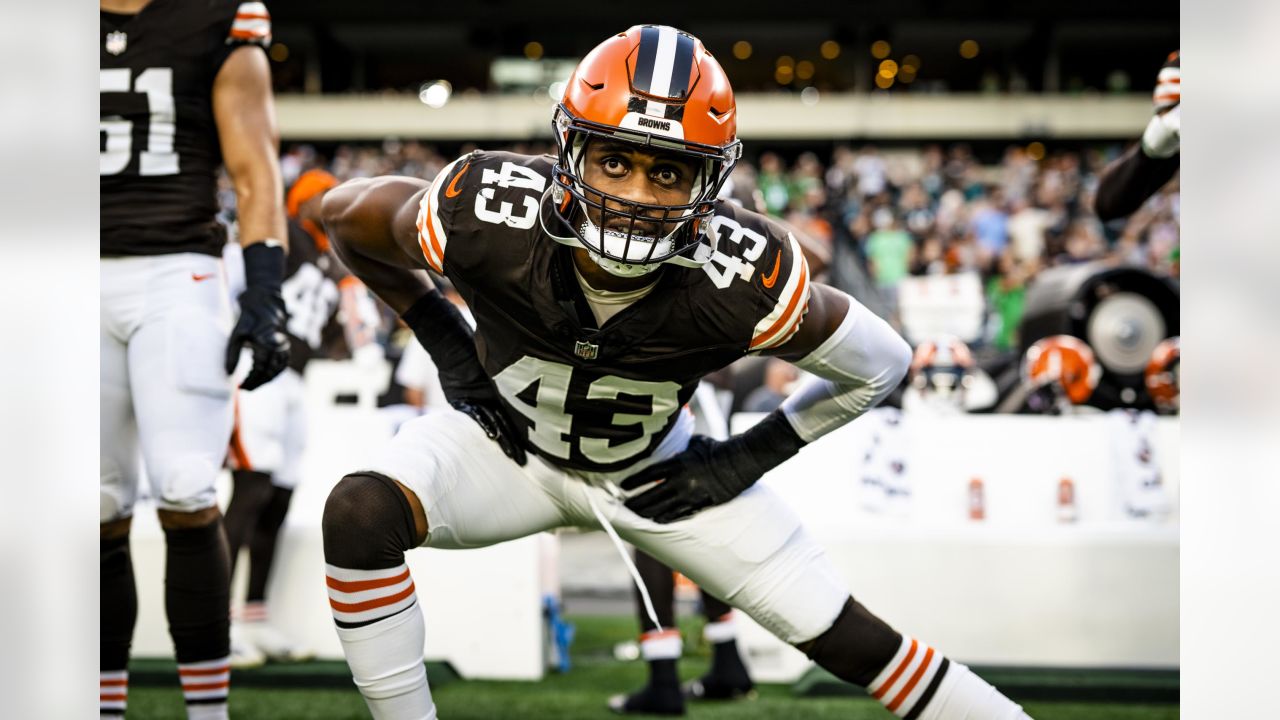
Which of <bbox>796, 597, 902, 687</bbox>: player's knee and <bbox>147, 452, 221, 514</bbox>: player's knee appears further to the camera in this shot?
<bbox>147, 452, 221, 514</bbox>: player's knee

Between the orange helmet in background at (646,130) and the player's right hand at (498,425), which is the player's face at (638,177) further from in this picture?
the player's right hand at (498,425)

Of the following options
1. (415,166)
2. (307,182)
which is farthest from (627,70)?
(415,166)

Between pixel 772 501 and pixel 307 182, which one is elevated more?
pixel 307 182

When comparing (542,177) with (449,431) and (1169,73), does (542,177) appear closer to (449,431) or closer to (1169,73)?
(449,431)

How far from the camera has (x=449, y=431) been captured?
283 centimetres

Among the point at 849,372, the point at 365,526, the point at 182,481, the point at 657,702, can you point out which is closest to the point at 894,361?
the point at 849,372

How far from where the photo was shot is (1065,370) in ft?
22.3

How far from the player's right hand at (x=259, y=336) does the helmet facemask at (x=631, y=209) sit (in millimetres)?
892

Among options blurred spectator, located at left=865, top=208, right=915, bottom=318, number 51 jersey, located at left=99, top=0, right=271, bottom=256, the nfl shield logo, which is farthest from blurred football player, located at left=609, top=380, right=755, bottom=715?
blurred spectator, located at left=865, top=208, right=915, bottom=318

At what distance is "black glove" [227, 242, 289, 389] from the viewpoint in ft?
9.89

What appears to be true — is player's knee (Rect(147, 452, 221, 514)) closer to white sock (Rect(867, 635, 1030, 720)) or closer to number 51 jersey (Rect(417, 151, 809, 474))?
number 51 jersey (Rect(417, 151, 809, 474))

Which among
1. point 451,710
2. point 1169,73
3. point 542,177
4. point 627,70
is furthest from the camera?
point 451,710

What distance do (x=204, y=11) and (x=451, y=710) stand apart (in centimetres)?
245

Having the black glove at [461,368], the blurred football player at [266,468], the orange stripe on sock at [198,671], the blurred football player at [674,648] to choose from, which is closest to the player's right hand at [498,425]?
the black glove at [461,368]
